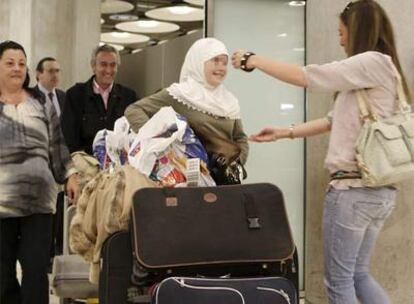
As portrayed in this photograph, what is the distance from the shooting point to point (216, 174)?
3168 mm

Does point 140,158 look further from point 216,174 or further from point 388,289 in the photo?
point 388,289

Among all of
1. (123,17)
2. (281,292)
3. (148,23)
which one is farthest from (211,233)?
(148,23)

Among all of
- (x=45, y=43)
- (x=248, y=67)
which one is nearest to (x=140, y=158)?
(x=248, y=67)

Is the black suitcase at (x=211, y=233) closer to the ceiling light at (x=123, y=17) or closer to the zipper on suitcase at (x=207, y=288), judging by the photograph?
the zipper on suitcase at (x=207, y=288)

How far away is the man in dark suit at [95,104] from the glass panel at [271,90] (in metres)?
0.90

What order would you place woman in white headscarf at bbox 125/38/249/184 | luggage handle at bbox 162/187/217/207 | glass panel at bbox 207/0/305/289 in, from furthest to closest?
glass panel at bbox 207/0/305/289 < woman in white headscarf at bbox 125/38/249/184 < luggage handle at bbox 162/187/217/207

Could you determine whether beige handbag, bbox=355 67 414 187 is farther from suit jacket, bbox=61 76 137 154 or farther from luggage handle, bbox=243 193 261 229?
suit jacket, bbox=61 76 137 154

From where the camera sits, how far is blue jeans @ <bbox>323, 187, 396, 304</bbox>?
9.60ft

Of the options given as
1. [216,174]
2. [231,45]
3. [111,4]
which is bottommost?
[216,174]

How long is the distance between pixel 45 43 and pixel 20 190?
5607mm

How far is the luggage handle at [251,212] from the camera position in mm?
2691

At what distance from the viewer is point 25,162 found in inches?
147

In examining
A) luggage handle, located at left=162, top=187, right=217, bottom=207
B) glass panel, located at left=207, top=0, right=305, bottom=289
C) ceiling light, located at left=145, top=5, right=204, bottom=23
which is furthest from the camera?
ceiling light, located at left=145, top=5, right=204, bottom=23

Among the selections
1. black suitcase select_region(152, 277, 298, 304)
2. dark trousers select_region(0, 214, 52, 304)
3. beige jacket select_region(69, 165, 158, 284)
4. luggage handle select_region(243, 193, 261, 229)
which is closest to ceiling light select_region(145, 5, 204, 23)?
dark trousers select_region(0, 214, 52, 304)
